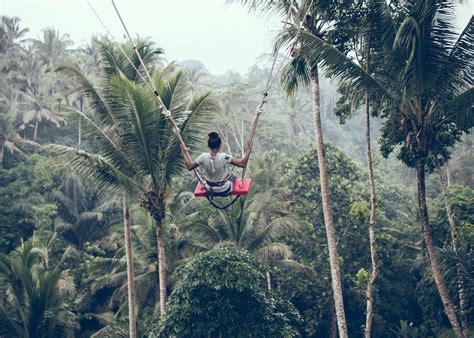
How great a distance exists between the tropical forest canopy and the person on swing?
100 inches

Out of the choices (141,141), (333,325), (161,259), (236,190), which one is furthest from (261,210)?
(236,190)

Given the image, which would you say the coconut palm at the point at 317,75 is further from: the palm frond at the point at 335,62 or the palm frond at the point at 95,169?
the palm frond at the point at 95,169

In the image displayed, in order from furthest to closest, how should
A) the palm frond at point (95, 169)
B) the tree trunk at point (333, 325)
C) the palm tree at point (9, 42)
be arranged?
the palm tree at point (9, 42) < the tree trunk at point (333, 325) < the palm frond at point (95, 169)

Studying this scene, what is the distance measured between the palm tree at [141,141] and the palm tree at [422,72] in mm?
2985

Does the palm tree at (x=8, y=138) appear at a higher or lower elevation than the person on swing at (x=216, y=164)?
higher

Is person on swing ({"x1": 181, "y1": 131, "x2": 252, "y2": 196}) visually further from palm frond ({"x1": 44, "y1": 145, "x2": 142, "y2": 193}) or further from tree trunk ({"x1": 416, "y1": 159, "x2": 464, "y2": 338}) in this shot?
tree trunk ({"x1": 416, "y1": 159, "x2": 464, "y2": 338})

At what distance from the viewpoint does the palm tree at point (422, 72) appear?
12.2 m

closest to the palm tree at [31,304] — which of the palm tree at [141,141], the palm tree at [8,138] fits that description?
the palm tree at [141,141]

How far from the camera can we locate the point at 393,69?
13.0m

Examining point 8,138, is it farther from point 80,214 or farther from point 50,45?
point 50,45

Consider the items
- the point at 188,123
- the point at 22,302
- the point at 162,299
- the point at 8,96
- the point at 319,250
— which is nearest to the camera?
the point at 188,123

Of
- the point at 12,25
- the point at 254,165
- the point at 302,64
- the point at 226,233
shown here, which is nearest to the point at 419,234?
the point at 254,165

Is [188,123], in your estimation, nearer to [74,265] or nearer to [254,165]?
[254,165]

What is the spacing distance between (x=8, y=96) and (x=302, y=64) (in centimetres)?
2970
